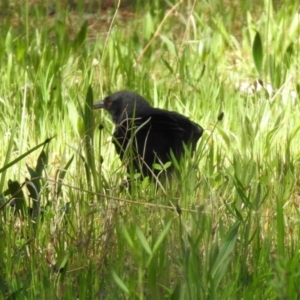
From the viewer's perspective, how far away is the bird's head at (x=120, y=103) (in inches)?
192

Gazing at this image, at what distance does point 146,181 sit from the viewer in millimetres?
3926

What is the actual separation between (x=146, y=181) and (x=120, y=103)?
3.73 ft

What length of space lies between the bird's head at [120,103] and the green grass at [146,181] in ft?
0.29

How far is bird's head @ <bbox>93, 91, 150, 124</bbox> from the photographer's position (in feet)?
16.0

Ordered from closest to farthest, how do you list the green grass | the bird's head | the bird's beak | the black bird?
the green grass < the black bird < the bird's head < the bird's beak

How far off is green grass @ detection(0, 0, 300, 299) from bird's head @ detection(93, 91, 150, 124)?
0.09 m

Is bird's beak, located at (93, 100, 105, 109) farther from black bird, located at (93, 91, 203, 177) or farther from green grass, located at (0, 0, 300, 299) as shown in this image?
black bird, located at (93, 91, 203, 177)

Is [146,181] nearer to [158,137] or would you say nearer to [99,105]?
[158,137]

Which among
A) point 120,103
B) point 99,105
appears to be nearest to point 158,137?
point 120,103

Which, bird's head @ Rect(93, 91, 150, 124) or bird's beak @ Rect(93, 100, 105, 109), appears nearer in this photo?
bird's head @ Rect(93, 91, 150, 124)

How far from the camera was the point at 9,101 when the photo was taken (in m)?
5.22

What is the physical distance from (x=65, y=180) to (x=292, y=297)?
5.34 ft

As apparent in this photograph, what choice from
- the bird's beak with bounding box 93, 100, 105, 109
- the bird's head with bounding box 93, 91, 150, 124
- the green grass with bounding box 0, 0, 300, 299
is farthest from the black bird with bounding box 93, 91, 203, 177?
the bird's beak with bounding box 93, 100, 105, 109

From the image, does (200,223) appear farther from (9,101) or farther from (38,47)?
(38,47)
